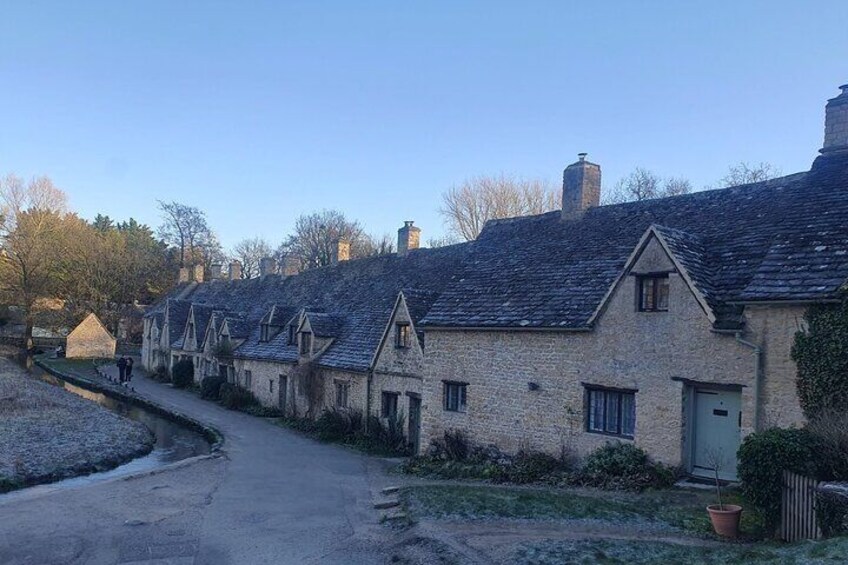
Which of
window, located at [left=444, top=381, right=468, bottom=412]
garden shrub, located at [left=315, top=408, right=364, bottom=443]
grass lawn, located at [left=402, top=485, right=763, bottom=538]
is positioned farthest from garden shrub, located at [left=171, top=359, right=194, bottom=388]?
grass lawn, located at [left=402, top=485, right=763, bottom=538]

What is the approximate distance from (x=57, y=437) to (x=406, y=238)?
63.7ft

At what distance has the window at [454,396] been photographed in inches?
825

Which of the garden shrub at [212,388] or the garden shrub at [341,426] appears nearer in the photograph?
the garden shrub at [341,426]

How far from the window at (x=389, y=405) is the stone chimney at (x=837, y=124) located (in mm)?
16268

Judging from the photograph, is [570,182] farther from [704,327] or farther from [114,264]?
[114,264]

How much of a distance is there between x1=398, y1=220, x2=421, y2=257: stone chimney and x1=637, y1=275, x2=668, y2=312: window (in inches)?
822

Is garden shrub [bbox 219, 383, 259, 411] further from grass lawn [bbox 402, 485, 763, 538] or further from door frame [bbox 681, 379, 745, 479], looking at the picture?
door frame [bbox 681, 379, 745, 479]

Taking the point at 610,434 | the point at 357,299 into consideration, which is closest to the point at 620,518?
the point at 610,434

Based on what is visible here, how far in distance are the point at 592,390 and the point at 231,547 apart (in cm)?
992

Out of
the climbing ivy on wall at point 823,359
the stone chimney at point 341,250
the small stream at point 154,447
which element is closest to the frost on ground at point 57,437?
the small stream at point 154,447

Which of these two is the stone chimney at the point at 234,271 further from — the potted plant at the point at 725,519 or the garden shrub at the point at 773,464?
the garden shrub at the point at 773,464

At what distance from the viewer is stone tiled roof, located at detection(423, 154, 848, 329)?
574 inches

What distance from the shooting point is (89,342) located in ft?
206

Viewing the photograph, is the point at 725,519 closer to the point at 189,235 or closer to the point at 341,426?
the point at 341,426
